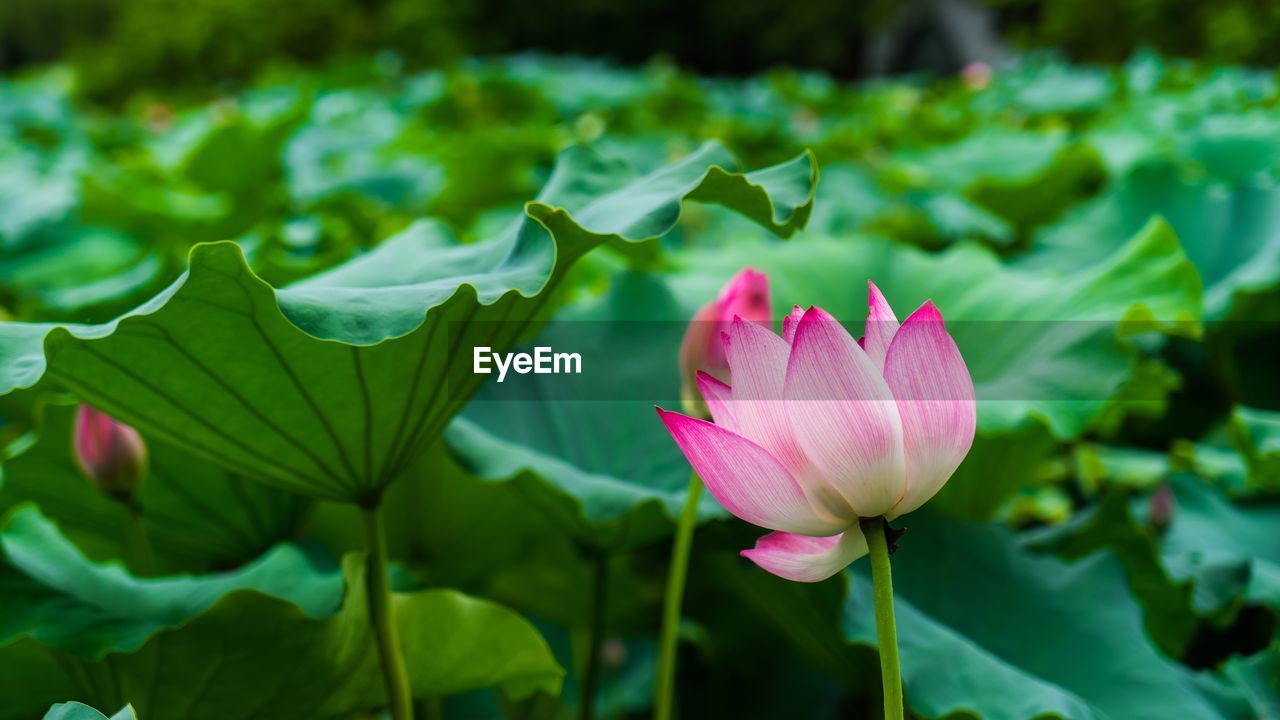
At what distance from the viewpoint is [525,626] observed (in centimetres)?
68

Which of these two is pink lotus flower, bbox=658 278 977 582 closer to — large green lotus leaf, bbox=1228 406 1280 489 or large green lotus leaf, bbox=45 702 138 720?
large green lotus leaf, bbox=45 702 138 720

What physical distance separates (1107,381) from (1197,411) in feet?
1.83

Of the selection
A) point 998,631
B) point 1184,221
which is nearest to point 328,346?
point 998,631

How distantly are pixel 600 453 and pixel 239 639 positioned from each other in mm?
351

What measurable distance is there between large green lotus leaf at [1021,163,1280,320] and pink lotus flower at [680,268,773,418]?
2.58 feet

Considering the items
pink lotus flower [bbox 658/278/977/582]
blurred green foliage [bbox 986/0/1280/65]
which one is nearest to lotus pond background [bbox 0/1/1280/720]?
pink lotus flower [bbox 658/278/977/582]

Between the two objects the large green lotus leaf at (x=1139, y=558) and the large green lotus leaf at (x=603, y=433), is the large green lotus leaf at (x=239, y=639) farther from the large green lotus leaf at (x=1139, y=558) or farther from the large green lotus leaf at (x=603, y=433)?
the large green lotus leaf at (x=1139, y=558)

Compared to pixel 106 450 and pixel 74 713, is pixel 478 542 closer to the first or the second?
pixel 106 450

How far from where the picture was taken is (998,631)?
2.65 feet

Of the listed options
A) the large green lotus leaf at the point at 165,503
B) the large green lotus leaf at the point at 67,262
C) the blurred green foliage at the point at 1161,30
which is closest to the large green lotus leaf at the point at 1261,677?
the large green lotus leaf at the point at 165,503

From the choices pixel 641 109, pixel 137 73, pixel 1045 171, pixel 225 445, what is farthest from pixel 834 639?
pixel 137 73

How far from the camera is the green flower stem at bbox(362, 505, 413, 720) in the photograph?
0.61 metres

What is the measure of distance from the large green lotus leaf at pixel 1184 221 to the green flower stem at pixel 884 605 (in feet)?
3.32

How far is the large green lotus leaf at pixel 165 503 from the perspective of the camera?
2.77 feet
